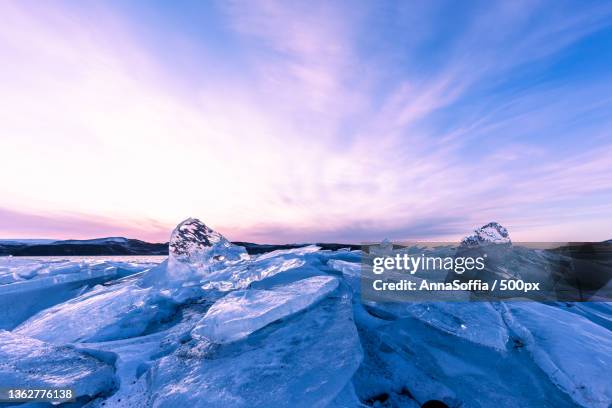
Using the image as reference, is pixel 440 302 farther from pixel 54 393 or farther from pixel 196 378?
pixel 54 393

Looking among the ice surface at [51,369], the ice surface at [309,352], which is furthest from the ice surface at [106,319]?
the ice surface at [51,369]

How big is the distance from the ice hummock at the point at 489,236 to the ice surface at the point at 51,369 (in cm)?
812

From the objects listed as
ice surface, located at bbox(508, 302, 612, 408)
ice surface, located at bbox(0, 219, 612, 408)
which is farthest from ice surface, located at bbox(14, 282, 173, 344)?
ice surface, located at bbox(508, 302, 612, 408)

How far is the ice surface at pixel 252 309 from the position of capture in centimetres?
249

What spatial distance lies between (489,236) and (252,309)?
7920mm

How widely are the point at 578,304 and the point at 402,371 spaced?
4772 mm

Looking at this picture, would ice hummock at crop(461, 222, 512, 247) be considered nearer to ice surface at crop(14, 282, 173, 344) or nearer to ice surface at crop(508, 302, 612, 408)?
ice surface at crop(508, 302, 612, 408)

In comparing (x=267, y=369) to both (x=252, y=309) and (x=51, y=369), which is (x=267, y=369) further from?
(x=51, y=369)

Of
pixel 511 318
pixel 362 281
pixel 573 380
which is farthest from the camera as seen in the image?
pixel 362 281

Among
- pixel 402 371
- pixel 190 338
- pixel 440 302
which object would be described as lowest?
pixel 402 371

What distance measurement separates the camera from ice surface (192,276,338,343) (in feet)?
8.16

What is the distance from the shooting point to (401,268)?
5637mm

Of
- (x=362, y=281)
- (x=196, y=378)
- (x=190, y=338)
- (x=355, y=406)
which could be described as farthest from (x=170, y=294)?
(x=355, y=406)

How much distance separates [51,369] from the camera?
7.68 feet
